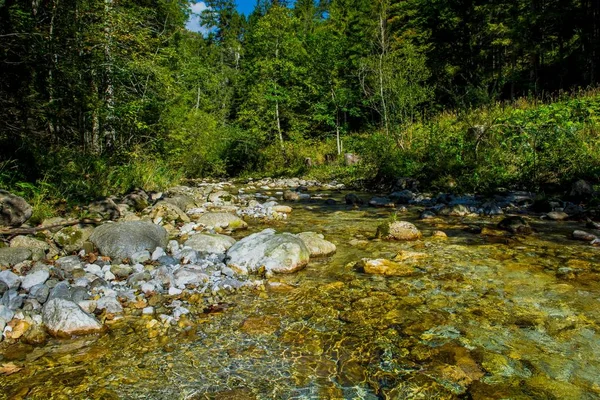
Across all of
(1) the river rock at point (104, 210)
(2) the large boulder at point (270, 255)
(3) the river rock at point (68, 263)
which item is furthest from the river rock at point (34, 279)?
(1) the river rock at point (104, 210)

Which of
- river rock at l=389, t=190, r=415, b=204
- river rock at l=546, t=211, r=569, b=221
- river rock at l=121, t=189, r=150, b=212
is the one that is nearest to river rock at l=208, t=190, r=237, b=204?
river rock at l=121, t=189, r=150, b=212

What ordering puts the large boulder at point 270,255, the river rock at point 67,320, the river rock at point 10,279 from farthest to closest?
the large boulder at point 270,255, the river rock at point 10,279, the river rock at point 67,320

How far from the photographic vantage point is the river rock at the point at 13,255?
4605mm

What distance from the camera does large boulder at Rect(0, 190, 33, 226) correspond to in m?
5.47

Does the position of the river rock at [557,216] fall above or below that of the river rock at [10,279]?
below

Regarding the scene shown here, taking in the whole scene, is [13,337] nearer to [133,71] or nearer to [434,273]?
[434,273]

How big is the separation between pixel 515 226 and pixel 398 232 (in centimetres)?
208

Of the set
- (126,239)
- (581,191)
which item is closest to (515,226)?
(581,191)

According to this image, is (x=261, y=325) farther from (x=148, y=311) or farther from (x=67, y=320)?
(x=67, y=320)

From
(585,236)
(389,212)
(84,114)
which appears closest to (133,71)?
(84,114)

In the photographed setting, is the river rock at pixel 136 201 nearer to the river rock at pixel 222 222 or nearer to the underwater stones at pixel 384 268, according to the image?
the river rock at pixel 222 222

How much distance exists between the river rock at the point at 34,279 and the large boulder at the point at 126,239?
1.12 m

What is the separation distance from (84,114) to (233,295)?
7628 mm

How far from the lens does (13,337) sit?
125 inches
